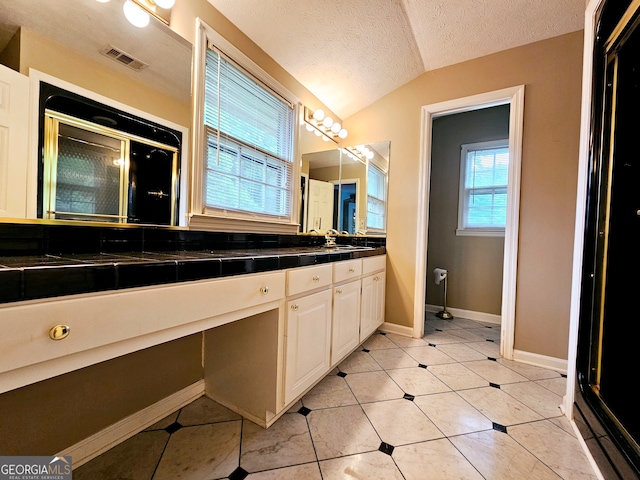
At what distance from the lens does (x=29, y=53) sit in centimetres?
94

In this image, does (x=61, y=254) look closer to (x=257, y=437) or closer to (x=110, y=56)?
(x=110, y=56)

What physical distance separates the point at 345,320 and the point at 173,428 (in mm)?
1131

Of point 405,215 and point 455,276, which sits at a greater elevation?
point 405,215

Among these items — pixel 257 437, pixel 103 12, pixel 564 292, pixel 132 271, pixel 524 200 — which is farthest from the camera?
pixel 524 200

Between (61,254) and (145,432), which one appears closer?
(61,254)

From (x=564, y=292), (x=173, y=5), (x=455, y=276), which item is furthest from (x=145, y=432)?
(x=455, y=276)

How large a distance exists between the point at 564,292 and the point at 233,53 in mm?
2920

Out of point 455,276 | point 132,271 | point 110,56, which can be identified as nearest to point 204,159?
point 110,56

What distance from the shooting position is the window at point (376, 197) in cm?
272

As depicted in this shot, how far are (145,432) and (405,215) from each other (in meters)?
2.45

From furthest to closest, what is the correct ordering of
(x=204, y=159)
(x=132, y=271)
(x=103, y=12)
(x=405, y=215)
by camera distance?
1. (x=405, y=215)
2. (x=204, y=159)
3. (x=103, y=12)
4. (x=132, y=271)

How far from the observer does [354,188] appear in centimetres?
275

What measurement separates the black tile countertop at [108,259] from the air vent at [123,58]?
29.3 inches

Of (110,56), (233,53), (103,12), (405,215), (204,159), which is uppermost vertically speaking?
(233,53)
